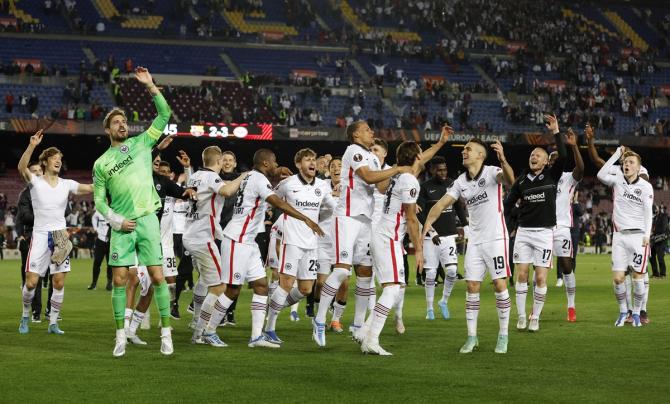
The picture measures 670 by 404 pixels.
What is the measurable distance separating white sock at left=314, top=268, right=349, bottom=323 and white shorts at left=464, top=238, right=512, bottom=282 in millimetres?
1465

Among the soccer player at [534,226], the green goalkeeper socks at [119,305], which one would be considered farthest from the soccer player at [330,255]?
the green goalkeeper socks at [119,305]

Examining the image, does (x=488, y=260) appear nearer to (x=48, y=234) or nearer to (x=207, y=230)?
(x=207, y=230)

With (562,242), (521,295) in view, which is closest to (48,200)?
(521,295)

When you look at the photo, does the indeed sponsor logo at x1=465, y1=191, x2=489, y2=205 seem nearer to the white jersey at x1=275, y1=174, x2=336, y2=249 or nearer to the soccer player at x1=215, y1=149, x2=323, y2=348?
the white jersey at x1=275, y1=174, x2=336, y2=249

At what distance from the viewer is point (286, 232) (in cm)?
1305

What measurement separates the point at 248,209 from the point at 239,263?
657mm

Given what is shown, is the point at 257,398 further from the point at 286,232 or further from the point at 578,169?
the point at 578,169

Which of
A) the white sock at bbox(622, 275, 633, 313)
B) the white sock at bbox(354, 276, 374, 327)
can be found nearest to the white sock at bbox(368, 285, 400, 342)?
the white sock at bbox(354, 276, 374, 327)

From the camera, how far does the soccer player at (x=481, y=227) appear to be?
11992 millimetres

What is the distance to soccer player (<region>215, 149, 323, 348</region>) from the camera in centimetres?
1234

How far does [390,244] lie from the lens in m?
11.6

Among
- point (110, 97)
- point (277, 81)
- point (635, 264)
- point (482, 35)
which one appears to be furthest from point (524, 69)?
point (635, 264)

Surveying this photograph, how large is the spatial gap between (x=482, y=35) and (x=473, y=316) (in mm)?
57764

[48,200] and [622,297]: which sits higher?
[48,200]
